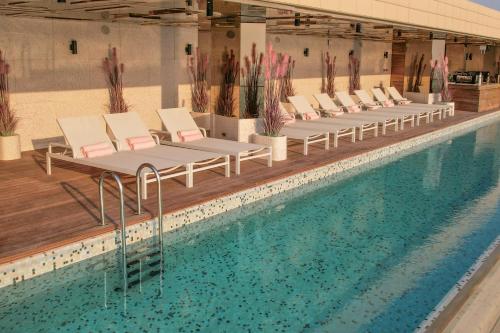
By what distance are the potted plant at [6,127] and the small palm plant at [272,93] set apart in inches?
161

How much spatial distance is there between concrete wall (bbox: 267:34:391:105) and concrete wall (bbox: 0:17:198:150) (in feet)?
12.6

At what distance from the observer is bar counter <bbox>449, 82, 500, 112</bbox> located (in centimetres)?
1805

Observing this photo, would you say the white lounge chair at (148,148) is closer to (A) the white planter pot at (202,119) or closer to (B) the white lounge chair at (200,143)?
(B) the white lounge chair at (200,143)

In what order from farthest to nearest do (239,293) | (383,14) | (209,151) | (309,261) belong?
(383,14) → (209,151) → (309,261) → (239,293)

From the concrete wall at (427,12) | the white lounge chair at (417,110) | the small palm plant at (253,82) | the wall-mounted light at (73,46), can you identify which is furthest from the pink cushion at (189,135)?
the white lounge chair at (417,110)

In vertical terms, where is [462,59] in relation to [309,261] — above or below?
above

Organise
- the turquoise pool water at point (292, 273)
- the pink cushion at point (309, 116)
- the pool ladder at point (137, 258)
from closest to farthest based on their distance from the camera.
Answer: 1. the turquoise pool water at point (292, 273)
2. the pool ladder at point (137, 258)
3. the pink cushion at point (309, 116)

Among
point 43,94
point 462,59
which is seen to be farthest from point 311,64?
point 462,59

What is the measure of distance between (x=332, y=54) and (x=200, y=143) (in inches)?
388

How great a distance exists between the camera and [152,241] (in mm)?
5305

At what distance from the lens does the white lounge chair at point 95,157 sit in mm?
6316

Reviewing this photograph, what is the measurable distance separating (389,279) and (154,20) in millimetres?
7111

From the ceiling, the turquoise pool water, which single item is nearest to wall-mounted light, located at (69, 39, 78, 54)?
the ceiling

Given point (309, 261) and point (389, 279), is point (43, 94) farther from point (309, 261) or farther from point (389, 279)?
point (389, 279)
